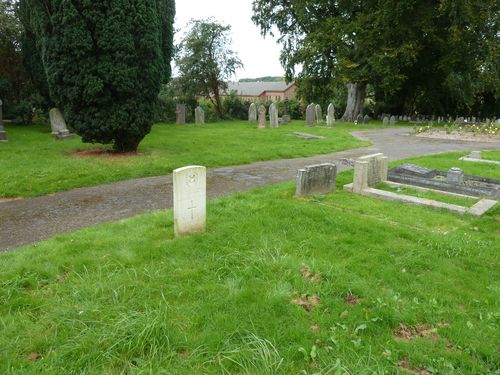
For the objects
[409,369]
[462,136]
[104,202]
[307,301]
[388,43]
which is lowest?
[409,369]

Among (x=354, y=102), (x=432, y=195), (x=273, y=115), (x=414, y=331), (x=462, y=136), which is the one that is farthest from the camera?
(x=354, y=102)

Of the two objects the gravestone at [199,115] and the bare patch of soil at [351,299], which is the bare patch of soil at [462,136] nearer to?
the gravestone at [199,115]

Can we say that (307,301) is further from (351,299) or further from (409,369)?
(409,369)

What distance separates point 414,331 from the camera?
3.24m

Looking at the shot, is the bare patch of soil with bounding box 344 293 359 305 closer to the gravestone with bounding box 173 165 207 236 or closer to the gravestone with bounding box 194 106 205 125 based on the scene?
the gravestone with bounding box 173 165 207 236

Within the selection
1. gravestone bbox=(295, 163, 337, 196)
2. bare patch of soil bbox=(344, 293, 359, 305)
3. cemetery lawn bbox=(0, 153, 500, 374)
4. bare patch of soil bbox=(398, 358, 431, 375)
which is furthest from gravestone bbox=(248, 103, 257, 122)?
bare patch of soil bbox=(398, 358, 431, 375)

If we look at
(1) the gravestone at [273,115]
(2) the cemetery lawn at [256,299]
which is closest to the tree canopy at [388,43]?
(1) the gravestone at [273,115]

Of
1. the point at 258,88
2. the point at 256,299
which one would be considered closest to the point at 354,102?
the point at 256,299

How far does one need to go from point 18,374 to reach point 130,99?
8.94 metres

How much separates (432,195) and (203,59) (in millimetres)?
24431

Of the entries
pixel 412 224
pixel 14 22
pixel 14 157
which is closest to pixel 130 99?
pixel 14 157

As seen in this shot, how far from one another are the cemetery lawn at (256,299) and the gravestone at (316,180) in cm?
149

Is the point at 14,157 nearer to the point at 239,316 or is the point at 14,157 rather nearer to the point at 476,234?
the point at 239,316

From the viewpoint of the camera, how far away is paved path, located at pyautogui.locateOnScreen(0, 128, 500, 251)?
221 inches
